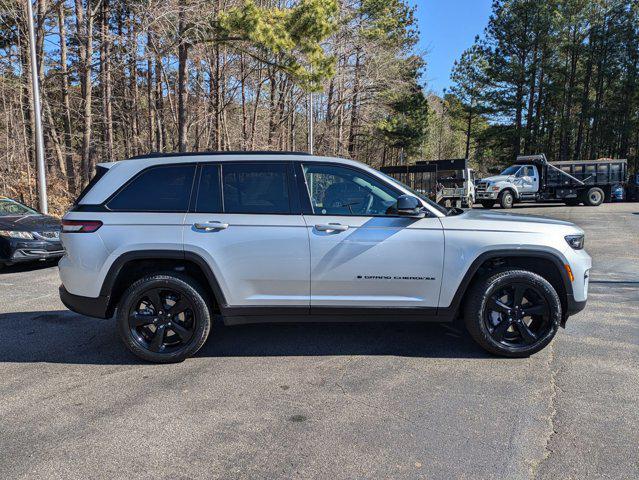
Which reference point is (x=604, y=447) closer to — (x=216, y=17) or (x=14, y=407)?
(x=14, y=407)

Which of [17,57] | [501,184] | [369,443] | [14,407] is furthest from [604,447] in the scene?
Result: [17,57]

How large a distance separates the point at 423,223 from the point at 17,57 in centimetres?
2517

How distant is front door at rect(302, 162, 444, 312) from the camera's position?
4.06m

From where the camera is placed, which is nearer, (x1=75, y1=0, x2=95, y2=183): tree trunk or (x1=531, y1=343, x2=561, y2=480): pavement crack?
(x1=531, y1=343, x2=561, y2=480): pavement crack

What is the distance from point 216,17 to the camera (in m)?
14.9

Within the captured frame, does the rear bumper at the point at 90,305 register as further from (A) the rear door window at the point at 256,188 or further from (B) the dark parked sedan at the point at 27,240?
(B) the dark parked sedan at the point at 27,240

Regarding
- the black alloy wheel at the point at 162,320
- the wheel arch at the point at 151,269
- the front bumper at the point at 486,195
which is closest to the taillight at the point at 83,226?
the wheel arch at the point at 151,269

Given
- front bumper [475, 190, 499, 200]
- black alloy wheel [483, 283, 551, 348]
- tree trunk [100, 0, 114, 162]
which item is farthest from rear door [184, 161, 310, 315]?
front bumper [475, 190, 499, 200]

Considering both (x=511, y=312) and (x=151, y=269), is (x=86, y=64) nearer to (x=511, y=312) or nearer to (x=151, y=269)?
(x=151, y=269)

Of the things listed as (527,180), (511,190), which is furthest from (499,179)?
(527,180)

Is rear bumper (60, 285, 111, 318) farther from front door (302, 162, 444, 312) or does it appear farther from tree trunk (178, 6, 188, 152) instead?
tree trunk (178, 6, 188, 152)

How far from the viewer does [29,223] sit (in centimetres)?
925

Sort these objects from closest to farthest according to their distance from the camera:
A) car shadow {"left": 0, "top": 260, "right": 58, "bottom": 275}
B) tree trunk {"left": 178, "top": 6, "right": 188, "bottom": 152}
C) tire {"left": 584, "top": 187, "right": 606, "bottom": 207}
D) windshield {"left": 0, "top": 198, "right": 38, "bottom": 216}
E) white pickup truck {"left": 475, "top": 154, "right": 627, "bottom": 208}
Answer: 1. car shadow {"left": 0, "top": 260, "right": 58, "bottom": 275}
2. windshield {"left": 0, "top": 198, "right": 38, "bottom": 216}
3. tree trunk {"left": 178, "top": 6, "right": 188, "bottom": 152}
4. white pickup truck {"left": 475, "top": 154, "right": 627, "bottom": 208}
5. tire {"left": 584, "top": 187, "right": 606, "bottom": 207}

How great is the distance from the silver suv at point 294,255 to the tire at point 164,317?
1 centimetres
